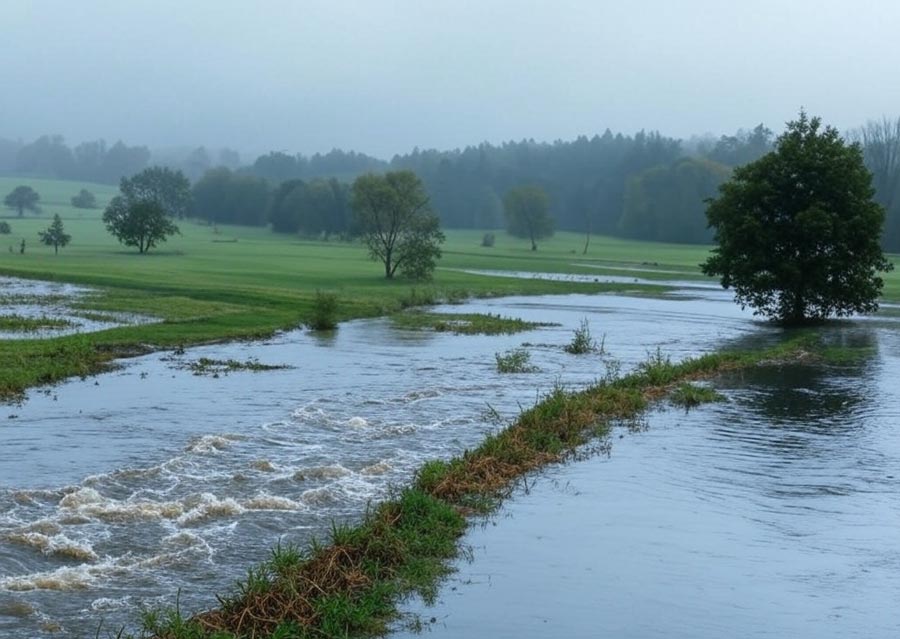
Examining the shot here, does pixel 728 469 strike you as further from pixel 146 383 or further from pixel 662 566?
pixel 146 383

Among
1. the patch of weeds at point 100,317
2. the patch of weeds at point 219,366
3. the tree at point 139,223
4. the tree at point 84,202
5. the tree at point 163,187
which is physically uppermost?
the tree at point 163,187

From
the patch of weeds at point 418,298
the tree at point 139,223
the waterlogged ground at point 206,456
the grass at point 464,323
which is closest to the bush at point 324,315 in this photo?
the grass at point 464,323

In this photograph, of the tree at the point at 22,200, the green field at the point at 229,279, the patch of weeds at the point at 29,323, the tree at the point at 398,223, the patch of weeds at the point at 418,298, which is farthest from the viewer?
the tree at the point at 22,200

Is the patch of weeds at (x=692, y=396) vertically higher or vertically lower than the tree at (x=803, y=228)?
lower

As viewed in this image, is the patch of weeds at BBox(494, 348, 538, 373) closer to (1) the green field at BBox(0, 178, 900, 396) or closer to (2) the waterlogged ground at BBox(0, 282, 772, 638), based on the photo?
(2) the waterlogged ground at BBox(0, 282, 772, 638)

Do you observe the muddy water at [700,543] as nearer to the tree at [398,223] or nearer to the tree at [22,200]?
the tree at [398,223]

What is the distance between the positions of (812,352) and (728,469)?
2150 cm

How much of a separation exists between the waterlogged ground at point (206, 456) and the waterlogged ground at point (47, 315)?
555 centimetres

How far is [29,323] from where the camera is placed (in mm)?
38719

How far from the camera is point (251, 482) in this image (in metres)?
18.2

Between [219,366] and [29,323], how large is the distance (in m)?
10.5

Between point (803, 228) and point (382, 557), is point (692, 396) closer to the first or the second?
point (382, 557)

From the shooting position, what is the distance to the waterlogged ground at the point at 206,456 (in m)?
13.4

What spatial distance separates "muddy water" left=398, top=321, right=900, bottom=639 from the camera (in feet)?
41.0
